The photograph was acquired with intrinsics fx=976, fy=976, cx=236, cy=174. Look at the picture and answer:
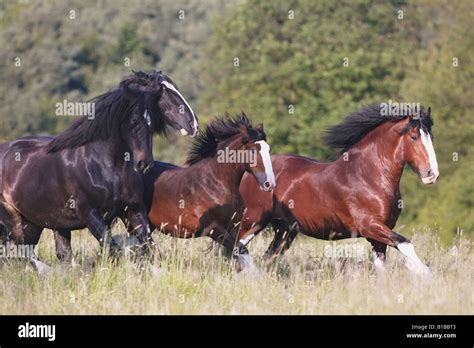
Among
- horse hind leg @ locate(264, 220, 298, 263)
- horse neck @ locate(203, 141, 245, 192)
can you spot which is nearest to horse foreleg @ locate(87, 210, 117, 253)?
horse neck @ locate(203, 141, 245, 192)

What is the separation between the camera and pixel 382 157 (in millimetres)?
9172

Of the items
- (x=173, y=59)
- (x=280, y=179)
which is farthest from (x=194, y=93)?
(x=280, y=179)

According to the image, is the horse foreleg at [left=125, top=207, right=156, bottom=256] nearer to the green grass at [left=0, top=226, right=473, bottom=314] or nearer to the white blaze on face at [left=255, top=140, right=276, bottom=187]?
the green grass at [left=0, top=226, right=473, bottom=314]

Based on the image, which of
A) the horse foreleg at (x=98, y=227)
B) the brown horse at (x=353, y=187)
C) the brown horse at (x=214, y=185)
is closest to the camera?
the horse foreleg at (x=98, y=227)

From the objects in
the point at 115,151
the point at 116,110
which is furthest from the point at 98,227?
the point at 116,110

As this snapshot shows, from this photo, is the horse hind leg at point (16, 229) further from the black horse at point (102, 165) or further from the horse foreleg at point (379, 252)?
the horse foreleg at point (379, 252)

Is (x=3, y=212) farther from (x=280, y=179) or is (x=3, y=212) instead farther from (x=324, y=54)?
(x=324, y=54)

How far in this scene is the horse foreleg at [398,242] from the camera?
8484mm

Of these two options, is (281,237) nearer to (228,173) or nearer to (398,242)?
(228,173)

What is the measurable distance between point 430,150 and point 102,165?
2922 mm

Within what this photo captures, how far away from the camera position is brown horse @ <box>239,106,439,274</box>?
890 cm

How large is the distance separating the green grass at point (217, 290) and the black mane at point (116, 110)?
1091mm

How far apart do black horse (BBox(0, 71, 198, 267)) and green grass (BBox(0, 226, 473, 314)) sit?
48cm

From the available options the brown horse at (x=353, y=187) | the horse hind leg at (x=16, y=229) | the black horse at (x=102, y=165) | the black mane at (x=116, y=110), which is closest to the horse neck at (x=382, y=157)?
the brown horse at (x=353, y=187)
